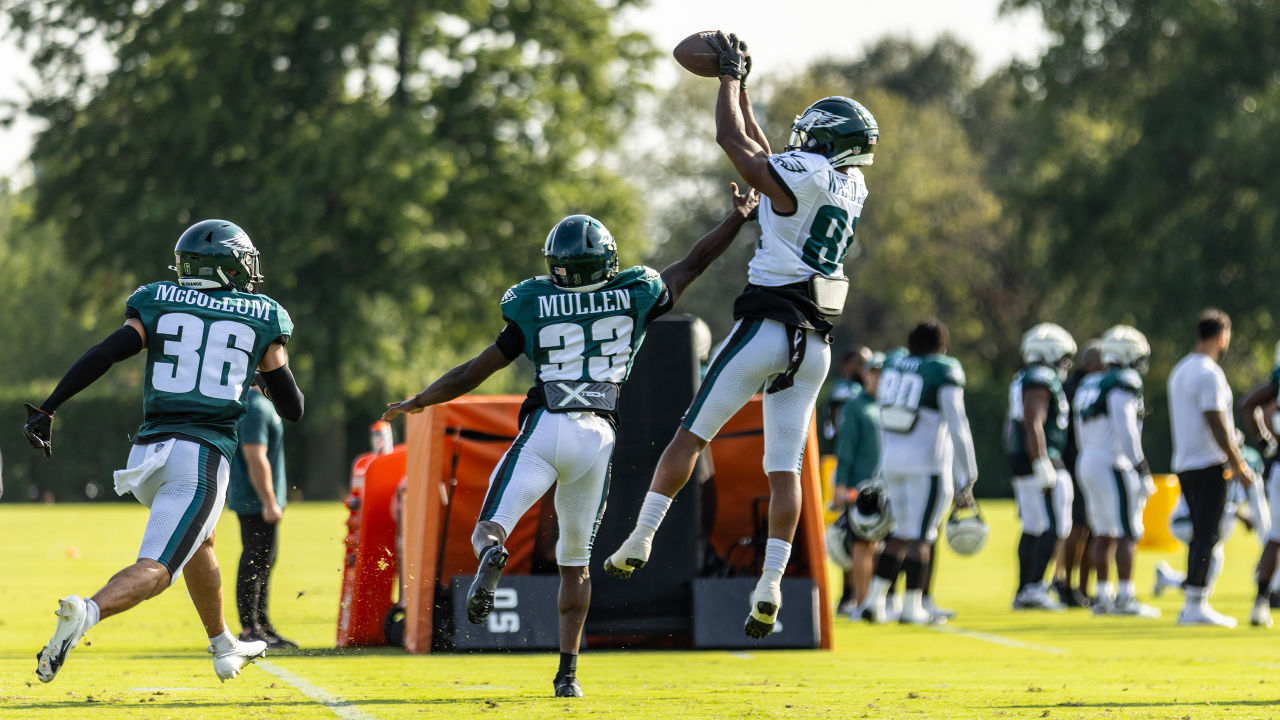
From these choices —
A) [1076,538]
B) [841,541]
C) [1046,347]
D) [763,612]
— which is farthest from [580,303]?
[1076,538]

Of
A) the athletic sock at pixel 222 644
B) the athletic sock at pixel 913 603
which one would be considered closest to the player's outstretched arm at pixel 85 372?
the athletic sock at pixel 222 644

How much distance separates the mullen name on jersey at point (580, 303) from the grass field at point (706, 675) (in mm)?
1748

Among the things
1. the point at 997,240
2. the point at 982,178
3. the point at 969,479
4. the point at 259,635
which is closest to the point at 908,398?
the point at 969,479

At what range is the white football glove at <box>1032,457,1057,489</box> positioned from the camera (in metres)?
12.6

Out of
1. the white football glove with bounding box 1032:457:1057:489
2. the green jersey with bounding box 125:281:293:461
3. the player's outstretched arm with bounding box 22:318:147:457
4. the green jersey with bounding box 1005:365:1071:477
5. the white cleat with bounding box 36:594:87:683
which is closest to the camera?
the white cleat with bounding box 36:594:87:683

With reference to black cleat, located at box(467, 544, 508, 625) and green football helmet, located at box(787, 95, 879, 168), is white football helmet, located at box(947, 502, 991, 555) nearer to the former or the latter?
green football helmet, located at box(787, 95, 879, 168)

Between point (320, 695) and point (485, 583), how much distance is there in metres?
1.21

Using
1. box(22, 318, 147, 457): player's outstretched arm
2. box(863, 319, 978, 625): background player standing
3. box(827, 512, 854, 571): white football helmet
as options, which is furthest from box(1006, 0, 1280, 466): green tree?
box(22, 318, 147, 457): player's outstretched arm

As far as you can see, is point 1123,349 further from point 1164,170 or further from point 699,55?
point 1164,170

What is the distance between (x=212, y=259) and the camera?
671 cm

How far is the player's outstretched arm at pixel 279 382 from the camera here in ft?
22.5

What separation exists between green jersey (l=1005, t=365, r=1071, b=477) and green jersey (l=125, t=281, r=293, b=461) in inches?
330

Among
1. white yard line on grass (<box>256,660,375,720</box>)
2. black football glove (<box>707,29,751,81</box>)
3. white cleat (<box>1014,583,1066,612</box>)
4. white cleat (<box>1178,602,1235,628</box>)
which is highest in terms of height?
black football glove (<box>707,29,751,81</box>)

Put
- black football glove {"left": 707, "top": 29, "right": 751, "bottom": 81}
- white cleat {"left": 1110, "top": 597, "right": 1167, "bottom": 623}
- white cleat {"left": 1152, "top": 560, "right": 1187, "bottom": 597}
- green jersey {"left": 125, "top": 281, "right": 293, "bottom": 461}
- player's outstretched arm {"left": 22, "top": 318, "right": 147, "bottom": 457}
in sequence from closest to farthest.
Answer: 1. player's outstretched arm {"left": 22, "top": 318, "right": 147, "bottom": 457}
2. green jersey {"left": 125, "top": 281, "right": 293, "bottom": 461}
3. black football glove {"left": 707, "top": 29, "right": 751, "bottom": 81}
4. white cleat {"left": 1110, "top": 597, "right": 1167, "bottom": 623}
5. white cleat {"left": 1152, "top": 560, "right": 1187, "bottom": 597}
